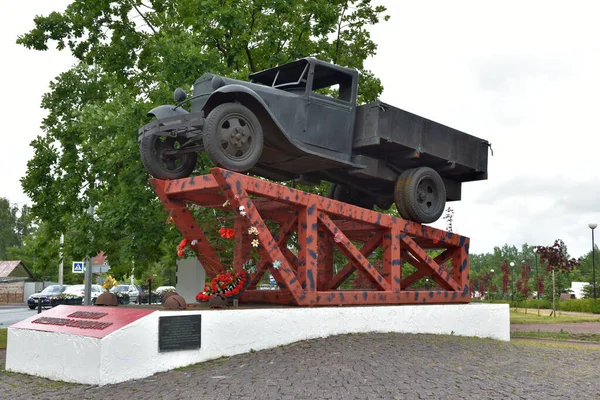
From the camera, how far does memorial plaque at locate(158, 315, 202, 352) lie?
8.43 m

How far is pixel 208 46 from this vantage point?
16.4 m

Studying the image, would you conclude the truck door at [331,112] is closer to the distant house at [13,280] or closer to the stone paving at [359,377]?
the stone paving at [359,377]

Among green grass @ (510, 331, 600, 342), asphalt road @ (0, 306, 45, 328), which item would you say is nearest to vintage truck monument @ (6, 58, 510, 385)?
green grass @ (510, 331, 600, 342)

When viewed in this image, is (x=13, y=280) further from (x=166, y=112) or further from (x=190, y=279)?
(x=166, y=112)

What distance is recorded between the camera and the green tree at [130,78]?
14.6 meters

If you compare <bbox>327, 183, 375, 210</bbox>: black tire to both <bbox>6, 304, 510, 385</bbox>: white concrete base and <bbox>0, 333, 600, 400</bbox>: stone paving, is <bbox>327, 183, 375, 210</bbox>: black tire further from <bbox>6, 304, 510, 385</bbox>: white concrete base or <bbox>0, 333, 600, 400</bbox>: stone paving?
<bbox>0, 333, 600, 400</bbox>: stone paving

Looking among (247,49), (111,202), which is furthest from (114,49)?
(111,202)

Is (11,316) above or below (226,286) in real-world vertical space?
below

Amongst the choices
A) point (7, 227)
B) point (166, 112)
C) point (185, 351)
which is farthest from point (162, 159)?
point (7, 227)

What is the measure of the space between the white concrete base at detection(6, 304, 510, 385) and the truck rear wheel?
5.92ft

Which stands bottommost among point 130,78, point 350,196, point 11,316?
point 11,316

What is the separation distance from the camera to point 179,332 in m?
8.57

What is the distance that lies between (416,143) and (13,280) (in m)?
48.5

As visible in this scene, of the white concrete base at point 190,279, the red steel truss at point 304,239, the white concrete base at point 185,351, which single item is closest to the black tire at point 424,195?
the red steel truss at point 304,239
